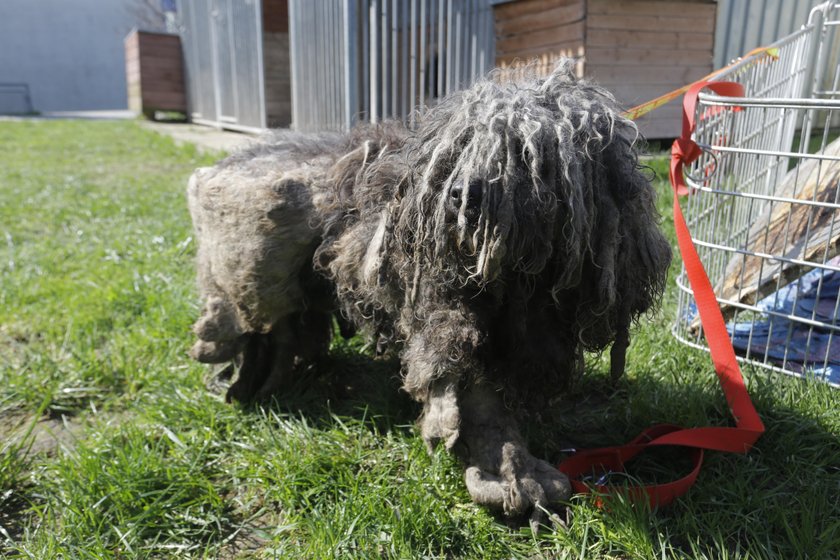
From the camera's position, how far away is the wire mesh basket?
2.47 metres

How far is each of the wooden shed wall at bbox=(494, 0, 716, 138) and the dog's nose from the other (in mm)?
4992

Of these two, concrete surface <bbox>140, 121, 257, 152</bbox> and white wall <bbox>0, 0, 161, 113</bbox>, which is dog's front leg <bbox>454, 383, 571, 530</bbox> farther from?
white wall <bbox>0, 0, 161, 113</bbox>

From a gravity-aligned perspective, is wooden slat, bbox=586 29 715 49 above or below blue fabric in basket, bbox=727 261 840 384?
above

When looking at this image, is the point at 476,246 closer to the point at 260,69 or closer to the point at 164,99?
the point at 260,69

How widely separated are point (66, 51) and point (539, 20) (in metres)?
34.7

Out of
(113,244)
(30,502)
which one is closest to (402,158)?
(30,502)

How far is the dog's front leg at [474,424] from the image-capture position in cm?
186

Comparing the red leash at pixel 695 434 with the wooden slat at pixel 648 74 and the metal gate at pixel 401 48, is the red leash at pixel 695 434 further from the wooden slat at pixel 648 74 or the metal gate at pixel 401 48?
the metal gate at pixel 401 48

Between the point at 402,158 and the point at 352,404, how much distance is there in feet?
3.97

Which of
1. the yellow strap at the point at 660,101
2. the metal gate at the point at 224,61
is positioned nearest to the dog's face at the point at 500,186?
the yellow strap at the point at 660,101

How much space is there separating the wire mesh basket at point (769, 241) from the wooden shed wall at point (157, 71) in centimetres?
1649

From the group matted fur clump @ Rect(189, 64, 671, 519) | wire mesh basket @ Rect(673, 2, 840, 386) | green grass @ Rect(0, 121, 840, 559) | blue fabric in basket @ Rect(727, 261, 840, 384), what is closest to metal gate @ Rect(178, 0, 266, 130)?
green grass @ Rect(0, 121, 840, 559)

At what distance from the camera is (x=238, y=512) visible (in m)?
2.18

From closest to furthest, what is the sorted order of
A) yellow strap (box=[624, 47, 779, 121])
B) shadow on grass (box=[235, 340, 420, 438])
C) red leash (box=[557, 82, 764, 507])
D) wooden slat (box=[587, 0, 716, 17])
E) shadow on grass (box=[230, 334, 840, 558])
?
shadow on grass (box=[230, 334, 840, 558]) < red leash (box=[557, 82, 764, 507]) < yellow strap (box=[624, 47, 779, 121]) < shadow on grass (box=[235, 340, 420, 438]) < wooden slat (box=[587, 0, 716, 17])
